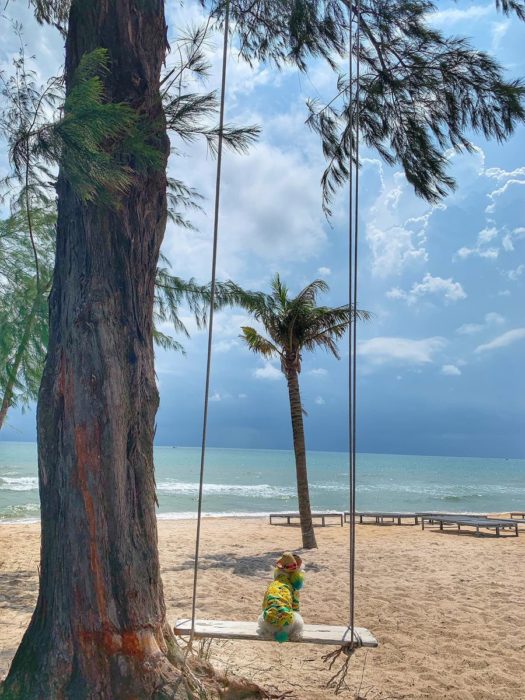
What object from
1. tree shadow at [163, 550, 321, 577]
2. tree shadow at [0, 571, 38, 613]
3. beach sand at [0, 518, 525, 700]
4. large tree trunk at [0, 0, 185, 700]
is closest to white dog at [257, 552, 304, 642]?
beach sand at [0, 518, 525, 700]

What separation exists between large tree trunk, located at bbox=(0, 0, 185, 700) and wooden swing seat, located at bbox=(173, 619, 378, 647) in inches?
14.0

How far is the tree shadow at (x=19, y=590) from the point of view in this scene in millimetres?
5880

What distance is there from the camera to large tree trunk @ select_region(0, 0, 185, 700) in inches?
111

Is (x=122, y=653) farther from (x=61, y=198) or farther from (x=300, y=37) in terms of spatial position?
(x=300, y=37)

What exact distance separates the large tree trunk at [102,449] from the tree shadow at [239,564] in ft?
18.7

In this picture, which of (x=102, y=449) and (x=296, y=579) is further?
(x=296, y=579)

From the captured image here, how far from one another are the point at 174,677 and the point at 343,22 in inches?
202

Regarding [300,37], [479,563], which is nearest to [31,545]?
[479,563]

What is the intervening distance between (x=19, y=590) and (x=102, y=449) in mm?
4749

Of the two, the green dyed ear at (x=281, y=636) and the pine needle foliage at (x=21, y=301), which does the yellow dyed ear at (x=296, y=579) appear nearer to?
the green dyed ear at (x=281, y=636)

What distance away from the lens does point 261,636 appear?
11.0 ft

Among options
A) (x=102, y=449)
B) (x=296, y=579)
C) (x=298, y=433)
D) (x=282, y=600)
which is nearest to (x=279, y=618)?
(x=282, y=600)

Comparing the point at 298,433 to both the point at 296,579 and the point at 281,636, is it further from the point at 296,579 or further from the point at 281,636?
the point at 281,636

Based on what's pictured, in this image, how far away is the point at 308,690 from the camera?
3.69 metres
